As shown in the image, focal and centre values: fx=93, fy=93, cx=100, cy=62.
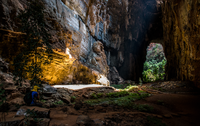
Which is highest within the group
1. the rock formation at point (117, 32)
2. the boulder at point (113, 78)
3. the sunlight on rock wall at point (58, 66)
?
the rock formation at point (117, 32)

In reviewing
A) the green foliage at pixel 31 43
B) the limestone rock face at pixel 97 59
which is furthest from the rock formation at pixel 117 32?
the green foliage at pixel 31 43

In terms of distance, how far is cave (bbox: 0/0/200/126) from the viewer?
299 centimetres

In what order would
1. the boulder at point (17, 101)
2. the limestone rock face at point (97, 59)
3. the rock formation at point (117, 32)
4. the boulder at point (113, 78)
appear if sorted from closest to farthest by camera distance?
the boulder at point (17, 101) → the rock formation at point (117, 32) → the limestone rock face at point (97, 59) → the boulder at point (113, 78)

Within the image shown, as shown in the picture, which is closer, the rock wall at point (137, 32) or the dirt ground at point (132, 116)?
the dirt ground at point (132, 116)

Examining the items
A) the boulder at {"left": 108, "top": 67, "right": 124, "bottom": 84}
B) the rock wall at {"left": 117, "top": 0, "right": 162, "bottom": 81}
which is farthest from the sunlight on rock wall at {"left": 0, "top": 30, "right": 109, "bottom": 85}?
the rock wall at {"left": 117, "top": 0, "right": 162, "bottom": 81}

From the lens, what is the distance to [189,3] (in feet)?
22.1

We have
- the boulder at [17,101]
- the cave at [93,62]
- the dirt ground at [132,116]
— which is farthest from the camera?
the boulder at [17,101]

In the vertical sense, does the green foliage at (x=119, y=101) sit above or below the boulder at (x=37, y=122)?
below

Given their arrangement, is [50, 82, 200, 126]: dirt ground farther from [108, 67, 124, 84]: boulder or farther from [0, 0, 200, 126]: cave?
[108, 67, 124, 84]: boulder

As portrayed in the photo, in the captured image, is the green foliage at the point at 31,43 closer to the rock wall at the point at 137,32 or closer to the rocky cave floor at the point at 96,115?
the rocky cave floor at the point at 96,115

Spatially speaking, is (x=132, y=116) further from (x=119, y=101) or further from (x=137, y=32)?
(x=137, y=32)

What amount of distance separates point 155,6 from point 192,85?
23833 mm

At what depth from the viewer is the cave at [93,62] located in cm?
299

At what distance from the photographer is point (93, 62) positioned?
14.1 metres
